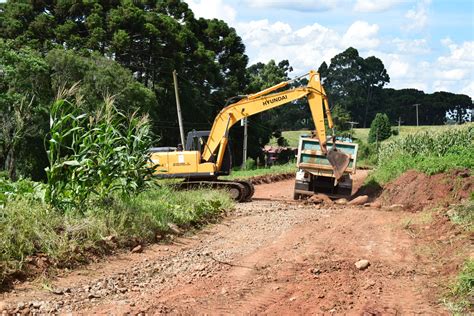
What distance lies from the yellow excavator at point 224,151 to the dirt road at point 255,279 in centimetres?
668

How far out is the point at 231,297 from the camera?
712 cm

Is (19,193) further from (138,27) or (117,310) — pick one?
(138,27)

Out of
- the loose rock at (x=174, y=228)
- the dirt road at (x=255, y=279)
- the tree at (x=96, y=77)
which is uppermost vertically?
the tree at (x=96, y=77)

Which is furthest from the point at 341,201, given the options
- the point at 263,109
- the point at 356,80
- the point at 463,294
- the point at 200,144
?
the point at 356,80

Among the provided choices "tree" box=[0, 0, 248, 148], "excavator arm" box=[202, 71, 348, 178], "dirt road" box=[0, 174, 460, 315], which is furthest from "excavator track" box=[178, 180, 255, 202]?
"tree" box=[0, 0, 248, 148]

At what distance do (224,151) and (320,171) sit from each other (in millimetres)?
3205

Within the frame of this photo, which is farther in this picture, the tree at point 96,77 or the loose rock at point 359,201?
the tree at point 96,77

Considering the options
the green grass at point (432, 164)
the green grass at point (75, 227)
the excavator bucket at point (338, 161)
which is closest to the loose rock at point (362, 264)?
the green grass at point (75, 227)

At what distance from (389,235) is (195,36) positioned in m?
35.5

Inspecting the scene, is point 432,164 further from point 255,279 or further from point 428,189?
point 255,279

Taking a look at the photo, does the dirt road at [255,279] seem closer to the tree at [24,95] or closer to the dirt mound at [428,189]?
the dirt mound at [428,189]

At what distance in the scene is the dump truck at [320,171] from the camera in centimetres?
1923

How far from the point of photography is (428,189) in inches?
666

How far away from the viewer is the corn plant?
919 cm
